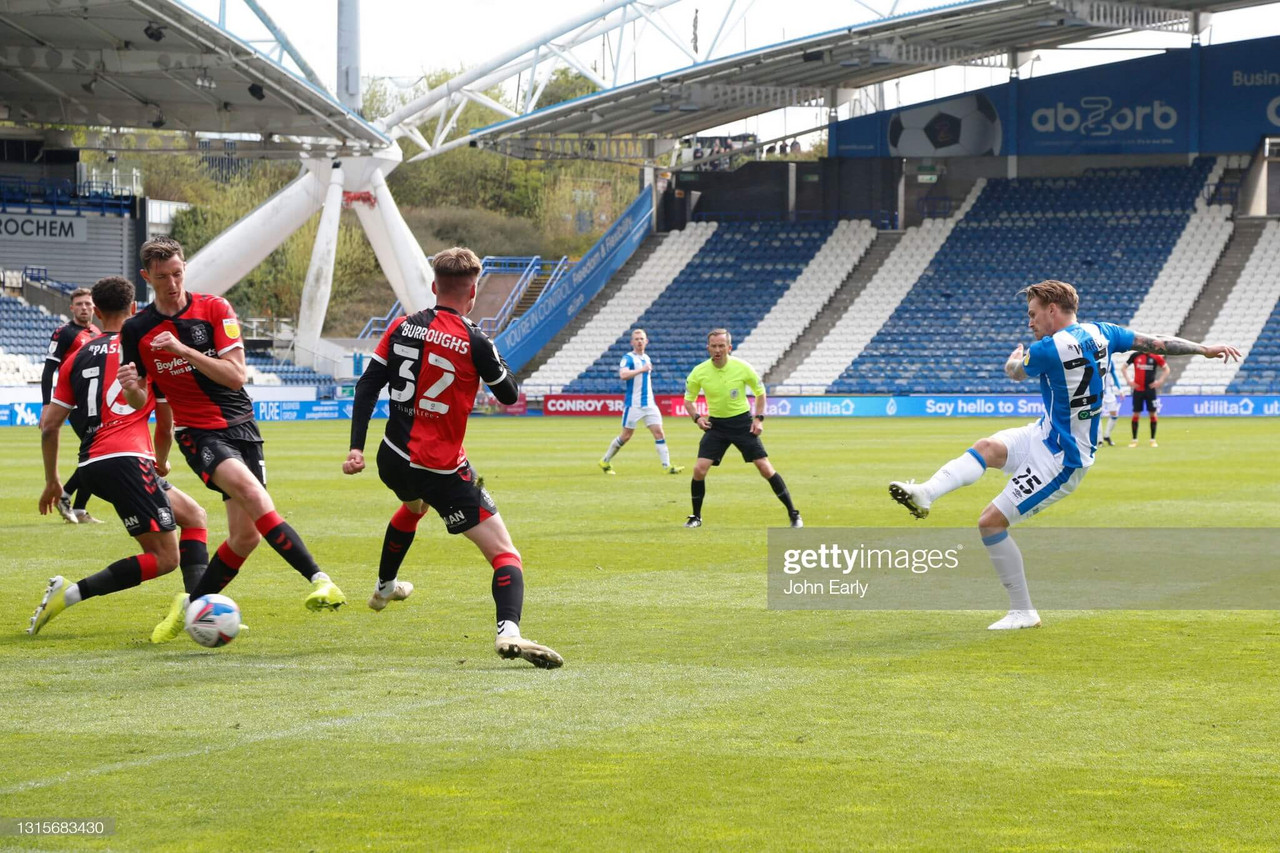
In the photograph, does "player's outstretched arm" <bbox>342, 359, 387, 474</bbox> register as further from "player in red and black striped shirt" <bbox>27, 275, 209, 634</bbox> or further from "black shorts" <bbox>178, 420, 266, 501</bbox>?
"player in red and black striped shirt" <bbox>27, 275, 209, 634</bbox>

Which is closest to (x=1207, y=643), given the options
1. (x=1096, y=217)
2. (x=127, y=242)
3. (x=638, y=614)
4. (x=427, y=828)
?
(x=638, y=614)

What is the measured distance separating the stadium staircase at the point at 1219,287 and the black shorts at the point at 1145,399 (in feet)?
58.7

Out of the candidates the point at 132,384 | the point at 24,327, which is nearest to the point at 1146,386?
the point at 132,384

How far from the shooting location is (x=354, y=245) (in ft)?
252

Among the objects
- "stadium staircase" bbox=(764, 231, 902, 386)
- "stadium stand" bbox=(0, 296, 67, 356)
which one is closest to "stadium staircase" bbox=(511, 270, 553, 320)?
"stadium staircase" bbox=(764, 231, 902, 386)

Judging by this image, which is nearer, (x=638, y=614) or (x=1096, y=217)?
(x=638, y=614)

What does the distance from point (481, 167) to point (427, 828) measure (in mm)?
81110

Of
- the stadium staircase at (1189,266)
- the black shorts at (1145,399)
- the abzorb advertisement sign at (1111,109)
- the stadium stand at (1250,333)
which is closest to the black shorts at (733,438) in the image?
the black shorts at (1145,399)

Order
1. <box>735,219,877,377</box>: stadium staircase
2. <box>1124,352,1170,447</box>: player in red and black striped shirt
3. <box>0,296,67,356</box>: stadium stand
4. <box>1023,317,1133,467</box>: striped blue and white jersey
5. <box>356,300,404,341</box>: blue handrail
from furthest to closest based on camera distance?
<box>356,300,404,341</box>: blue handrail < <box>735,219,877,377</box>: stadium staircase < <box>0,296,67,356</box>: stadium stand < <box>1124,352,1170,447</box>: player in red and black striped shirt < <box>1023,317,1133,467</box>: striped blue and white jersey

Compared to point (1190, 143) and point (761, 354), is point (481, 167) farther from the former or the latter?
point (1190, 143)

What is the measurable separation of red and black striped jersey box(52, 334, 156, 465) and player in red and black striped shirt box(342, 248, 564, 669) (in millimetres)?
1760

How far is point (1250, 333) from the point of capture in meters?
46.9

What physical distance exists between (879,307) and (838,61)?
8.91m

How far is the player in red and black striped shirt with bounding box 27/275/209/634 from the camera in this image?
28.9 feet
